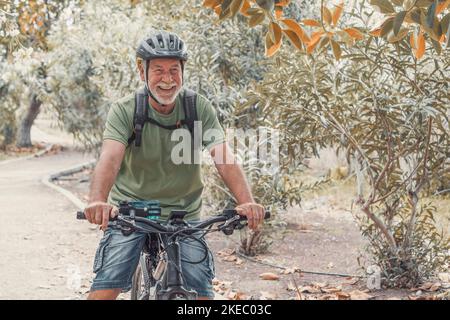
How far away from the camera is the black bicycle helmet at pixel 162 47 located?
3.60m

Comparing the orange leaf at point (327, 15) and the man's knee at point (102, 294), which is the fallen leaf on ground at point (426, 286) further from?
the man's knee at point (102, 294)

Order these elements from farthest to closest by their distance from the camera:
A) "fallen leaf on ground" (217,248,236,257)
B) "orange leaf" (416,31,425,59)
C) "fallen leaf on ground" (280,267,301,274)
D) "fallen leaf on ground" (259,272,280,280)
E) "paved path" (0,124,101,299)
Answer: "fallen leaf on ground" (217,248,236,257)
"fallen leaf on ground" (280,267,301,274)
"fallen leaf on ground" (259,272,280,280)
"paved path" (0,124,101,299)
"orange leaf" (416,31,425,59)

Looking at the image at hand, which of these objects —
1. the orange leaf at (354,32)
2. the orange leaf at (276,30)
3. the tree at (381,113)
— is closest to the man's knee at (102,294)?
the orange leaf at (276,30)

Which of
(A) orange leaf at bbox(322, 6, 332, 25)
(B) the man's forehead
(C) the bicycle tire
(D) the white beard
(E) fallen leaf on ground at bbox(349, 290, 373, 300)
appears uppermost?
(A) orange leaf at bbox(322, 6, 332, 25)

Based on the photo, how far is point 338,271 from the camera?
7.86 metres

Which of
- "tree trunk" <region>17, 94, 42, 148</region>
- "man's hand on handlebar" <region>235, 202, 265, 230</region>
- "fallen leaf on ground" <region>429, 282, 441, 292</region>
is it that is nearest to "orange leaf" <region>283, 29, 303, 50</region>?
"man's hand on handlebar" <region>235, 202, 265, 230</region>

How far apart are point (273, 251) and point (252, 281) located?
1648 mm

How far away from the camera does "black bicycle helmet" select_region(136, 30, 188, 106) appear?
3.60 m

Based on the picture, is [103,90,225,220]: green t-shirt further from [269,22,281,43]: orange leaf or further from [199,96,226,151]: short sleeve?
[269,22,281,43]: orange leaf

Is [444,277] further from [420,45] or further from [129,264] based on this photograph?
[129,264]

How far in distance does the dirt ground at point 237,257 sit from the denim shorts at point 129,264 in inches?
53.3
